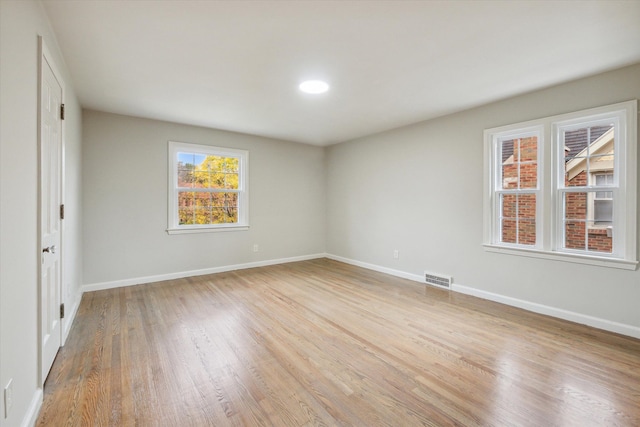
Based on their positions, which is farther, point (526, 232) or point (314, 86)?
point (526, 232)

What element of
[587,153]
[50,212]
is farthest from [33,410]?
[587,153]

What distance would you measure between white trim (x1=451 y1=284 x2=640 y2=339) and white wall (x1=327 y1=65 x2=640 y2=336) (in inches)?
0.7

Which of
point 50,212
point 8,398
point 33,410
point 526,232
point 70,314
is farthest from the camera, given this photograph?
point 526,232

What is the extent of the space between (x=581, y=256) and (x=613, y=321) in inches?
25.0

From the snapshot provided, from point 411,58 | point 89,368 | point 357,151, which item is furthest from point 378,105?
point 89,368

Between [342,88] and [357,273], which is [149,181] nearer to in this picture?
[342,88]

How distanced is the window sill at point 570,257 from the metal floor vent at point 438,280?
2.33 feet

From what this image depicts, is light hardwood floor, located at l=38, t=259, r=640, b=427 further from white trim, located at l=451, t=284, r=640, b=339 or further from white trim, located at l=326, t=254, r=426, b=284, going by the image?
white trim, located at l=326, t=254, r=426, b=284

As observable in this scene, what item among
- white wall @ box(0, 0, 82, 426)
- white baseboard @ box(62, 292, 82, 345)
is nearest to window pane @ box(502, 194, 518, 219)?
white wall @ box(0, 0, 82, 426)

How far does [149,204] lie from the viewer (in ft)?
14.2

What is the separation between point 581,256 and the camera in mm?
2932

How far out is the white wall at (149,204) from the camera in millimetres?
3932

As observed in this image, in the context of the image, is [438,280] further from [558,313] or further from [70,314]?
[70,314]

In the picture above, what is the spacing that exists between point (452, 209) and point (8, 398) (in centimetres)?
437
